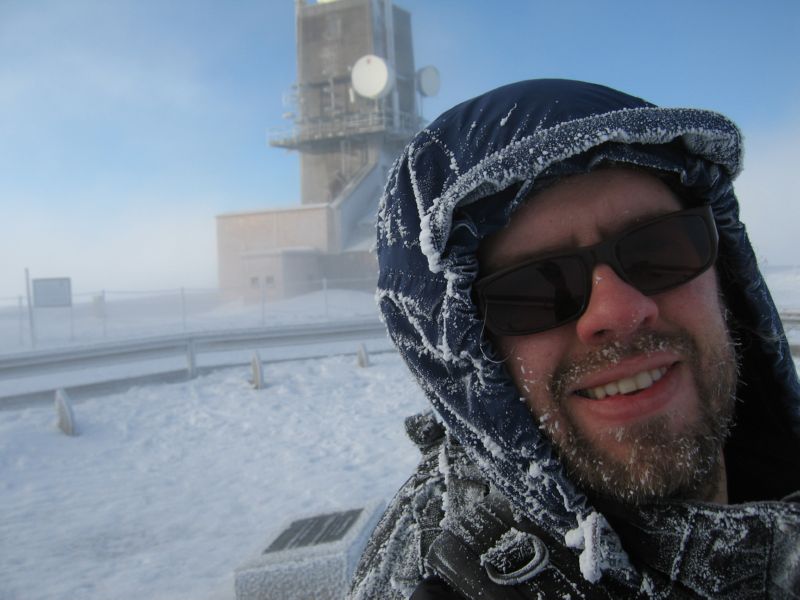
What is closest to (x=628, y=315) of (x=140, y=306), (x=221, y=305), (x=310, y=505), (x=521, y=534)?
(x=521, y=534)

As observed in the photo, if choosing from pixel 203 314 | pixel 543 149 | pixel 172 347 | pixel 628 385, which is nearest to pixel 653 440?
pixel 628 385

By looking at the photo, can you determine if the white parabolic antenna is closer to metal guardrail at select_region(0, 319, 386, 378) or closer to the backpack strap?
metal guardrail at select_region(0, 319, 386, 378)

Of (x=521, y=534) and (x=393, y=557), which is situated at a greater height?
(x=521, y=534)

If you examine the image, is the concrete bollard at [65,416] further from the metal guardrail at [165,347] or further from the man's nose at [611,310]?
the man's nose at [611,310]

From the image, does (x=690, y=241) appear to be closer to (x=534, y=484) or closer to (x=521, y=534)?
(x=534, y=484)

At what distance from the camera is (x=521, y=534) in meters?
1.34

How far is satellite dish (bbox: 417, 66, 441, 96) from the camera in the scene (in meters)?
37.7

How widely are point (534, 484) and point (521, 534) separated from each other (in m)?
0.12

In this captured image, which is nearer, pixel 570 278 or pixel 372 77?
pixel 570 278

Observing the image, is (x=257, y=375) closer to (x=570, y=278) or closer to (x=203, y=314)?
(x=570, y=278)

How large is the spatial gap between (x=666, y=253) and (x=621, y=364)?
1.05 ft

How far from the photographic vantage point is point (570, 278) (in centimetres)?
142

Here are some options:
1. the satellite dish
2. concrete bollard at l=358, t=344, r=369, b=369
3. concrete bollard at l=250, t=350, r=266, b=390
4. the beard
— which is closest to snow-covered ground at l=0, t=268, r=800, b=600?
concrete bollard at l=250, t=350, r=266, b=390

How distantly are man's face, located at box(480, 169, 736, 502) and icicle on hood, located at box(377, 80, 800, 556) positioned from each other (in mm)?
55
